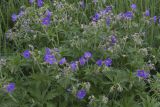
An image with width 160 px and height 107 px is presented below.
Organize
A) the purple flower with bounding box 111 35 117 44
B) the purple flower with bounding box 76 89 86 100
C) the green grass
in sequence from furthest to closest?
the green grass, the purple flower with bounding box 111 35 117 44, the purple flower with bounding box 76 89 86 100

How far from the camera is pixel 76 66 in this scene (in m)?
2.32

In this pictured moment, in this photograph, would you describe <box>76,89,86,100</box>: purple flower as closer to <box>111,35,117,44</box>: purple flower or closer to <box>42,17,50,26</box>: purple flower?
<box>111,35,117,44</box>: purple flower

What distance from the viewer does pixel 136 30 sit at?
3250mm

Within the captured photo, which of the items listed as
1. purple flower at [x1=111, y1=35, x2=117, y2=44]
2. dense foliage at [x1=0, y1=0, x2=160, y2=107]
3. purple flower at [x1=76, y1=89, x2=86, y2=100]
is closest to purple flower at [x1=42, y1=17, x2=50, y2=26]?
dense foliage at [x1=0, y1=0, x2=160, y2=107]

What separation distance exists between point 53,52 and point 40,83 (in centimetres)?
22

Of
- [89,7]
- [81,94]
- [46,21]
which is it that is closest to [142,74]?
[81,94]

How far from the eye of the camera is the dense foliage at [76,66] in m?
2.34

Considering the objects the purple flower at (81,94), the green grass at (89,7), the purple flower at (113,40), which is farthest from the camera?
the green grass at (89,7)

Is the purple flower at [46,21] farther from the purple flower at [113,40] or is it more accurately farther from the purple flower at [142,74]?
the purple flower at [142,74]

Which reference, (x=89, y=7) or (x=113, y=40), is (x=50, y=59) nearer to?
(x=113, y=40)

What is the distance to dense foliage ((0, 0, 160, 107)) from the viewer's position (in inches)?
92.3

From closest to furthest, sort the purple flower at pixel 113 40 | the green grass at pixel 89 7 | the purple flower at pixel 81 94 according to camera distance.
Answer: the purple flower at pixel 81 94, the purple flower at pixel 113 40, the green grass at pixel 89 7

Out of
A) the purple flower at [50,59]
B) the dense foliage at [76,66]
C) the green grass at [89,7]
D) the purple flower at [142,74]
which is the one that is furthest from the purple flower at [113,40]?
the green grass at [89,7]

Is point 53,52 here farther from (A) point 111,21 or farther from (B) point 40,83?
(A) point 111,21
